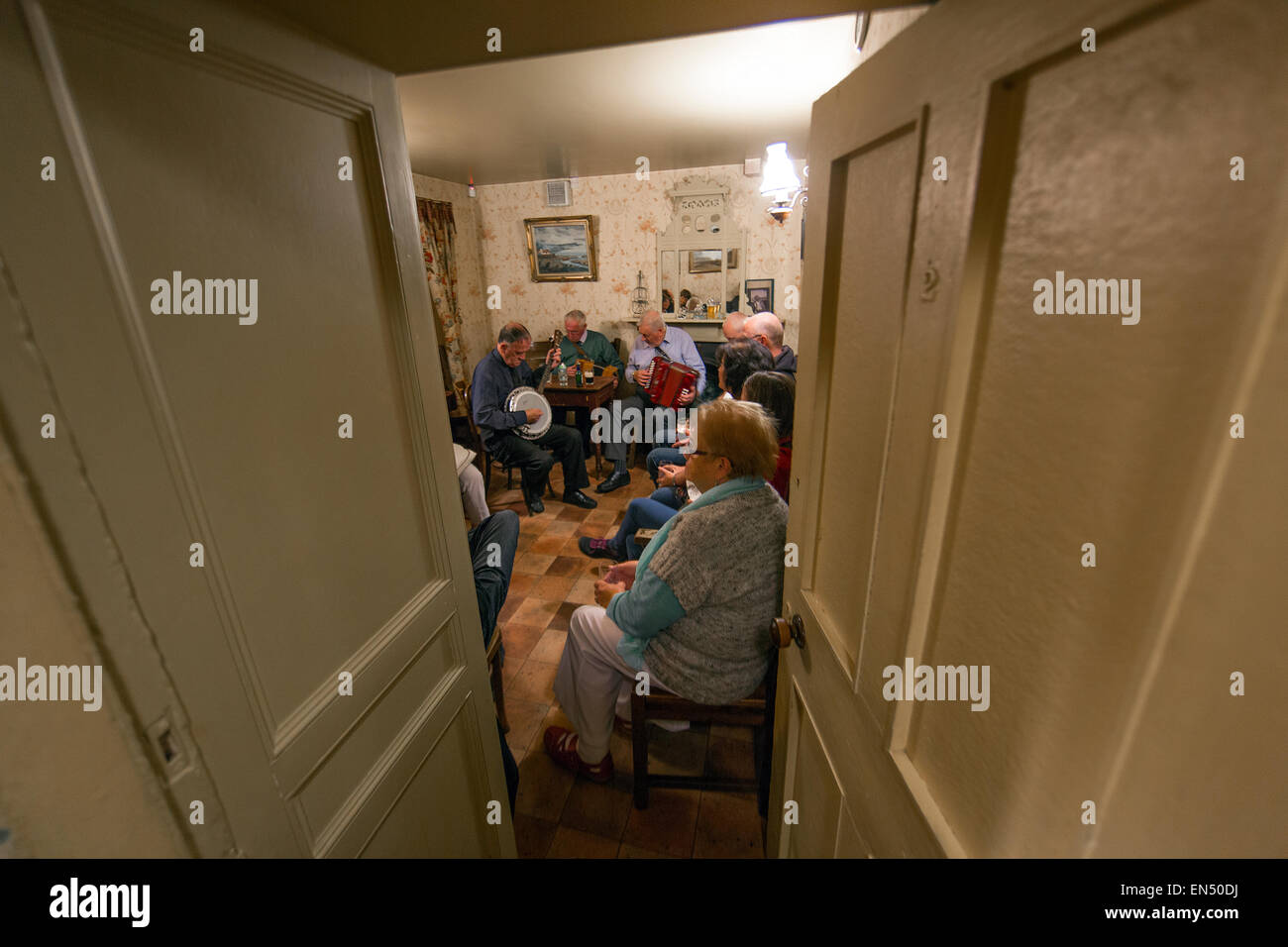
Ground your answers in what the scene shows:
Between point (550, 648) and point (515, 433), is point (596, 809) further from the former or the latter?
point (515, 433)

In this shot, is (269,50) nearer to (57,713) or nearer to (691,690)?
(57,713)

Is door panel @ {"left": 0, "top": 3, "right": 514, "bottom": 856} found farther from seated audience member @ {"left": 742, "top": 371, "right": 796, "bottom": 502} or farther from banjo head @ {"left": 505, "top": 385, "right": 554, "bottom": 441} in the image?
banjo head @ {"left": 505, "top": 385, "right": 554, "bottom": 441}

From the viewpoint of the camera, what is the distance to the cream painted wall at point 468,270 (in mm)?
5188

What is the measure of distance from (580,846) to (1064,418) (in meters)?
1.77

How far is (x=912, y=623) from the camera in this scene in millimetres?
692

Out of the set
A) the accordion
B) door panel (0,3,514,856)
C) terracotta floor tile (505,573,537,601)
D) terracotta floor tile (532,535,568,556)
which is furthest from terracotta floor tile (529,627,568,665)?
the accordion

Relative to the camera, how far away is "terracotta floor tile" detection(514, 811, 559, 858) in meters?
1.62

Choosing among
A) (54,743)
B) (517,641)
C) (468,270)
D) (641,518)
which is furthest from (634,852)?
(468,270)

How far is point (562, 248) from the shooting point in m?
5.43

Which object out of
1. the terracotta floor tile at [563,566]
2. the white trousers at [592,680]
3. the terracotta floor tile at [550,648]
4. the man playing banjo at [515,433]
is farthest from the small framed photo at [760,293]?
the white trousers at [592,680]

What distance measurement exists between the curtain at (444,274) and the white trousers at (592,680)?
3714 millimetres

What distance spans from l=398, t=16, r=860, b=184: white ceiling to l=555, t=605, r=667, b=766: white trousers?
187 cm
